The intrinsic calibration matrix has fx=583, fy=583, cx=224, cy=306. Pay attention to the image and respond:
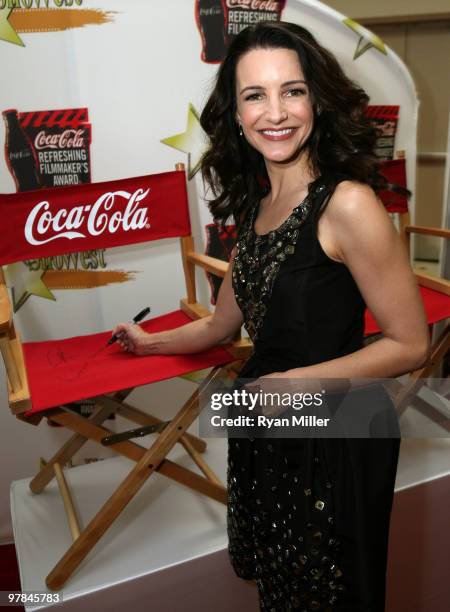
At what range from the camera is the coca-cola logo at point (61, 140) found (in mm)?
1907

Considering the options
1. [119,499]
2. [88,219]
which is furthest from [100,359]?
[88,219]

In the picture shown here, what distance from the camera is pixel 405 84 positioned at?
2348mm

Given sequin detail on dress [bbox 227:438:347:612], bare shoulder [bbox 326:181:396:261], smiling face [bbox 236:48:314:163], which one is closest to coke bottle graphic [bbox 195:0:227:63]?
smiling face [bbox 236:48:314:163]

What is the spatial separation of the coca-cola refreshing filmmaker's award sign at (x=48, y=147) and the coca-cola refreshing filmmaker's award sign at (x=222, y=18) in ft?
1.65

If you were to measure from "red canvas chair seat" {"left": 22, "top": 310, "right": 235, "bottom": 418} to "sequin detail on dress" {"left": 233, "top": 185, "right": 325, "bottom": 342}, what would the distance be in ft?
1.26

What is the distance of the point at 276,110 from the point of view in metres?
1.00

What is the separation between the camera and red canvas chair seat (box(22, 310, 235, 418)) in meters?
1.41

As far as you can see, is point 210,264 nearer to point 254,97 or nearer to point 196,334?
point 196,334

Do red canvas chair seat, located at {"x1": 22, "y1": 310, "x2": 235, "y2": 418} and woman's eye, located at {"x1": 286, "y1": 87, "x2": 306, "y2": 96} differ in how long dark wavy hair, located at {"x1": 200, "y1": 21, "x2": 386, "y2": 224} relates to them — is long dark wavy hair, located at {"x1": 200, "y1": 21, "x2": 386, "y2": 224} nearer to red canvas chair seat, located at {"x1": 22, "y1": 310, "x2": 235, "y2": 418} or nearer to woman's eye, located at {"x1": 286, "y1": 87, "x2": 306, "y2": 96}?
woman's eye, located at {"x1": 286, "y1": 87, "x2": 306, "y2": 96}

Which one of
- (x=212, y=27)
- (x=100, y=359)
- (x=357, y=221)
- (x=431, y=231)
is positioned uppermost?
(x=212, y=27)

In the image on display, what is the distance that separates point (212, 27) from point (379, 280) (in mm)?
1479

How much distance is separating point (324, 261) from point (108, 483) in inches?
50.7

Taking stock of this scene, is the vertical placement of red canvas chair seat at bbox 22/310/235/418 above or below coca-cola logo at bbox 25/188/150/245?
below

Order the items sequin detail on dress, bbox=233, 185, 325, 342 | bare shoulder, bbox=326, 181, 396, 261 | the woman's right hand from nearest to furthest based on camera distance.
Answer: bare shoulder, bbox=326, 181, 396, 261 → sequin detail on dress, bbox=233, 185, 325, 342 → the woman's right hand
